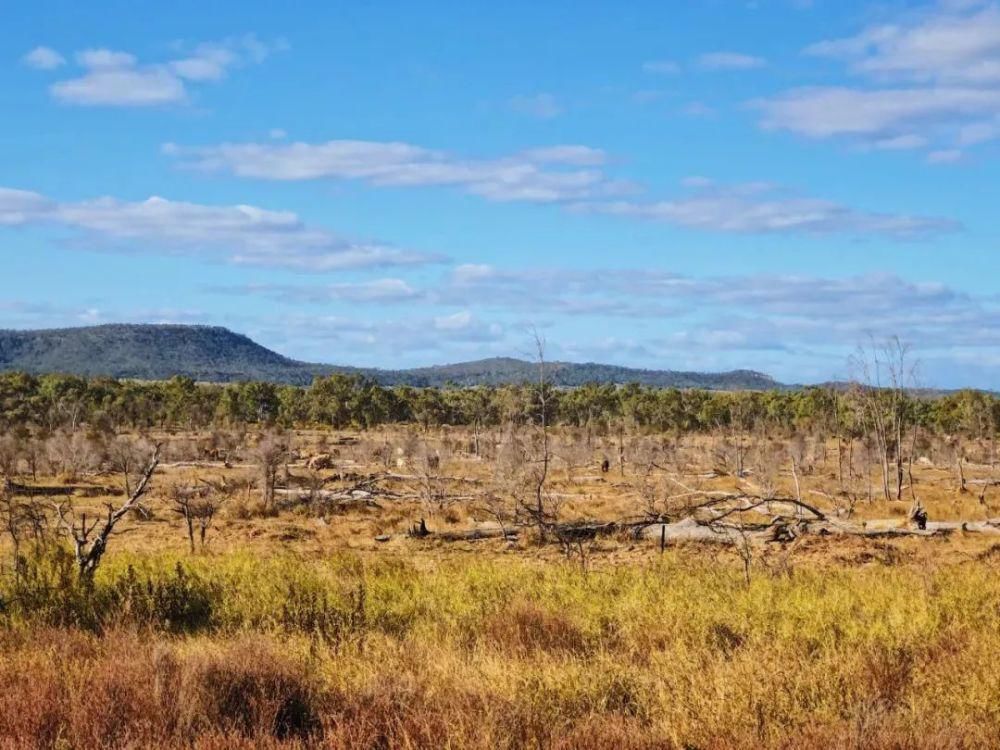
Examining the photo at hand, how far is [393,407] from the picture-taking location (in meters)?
88.8

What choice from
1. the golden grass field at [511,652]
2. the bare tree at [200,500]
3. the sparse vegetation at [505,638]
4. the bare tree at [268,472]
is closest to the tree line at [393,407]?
the bare tree at [268,472]

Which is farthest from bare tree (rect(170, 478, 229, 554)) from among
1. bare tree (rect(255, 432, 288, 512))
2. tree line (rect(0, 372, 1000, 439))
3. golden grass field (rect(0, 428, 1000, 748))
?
tree line (rect(0, 372, 1000, 439))

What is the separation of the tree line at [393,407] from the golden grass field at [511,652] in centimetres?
5555

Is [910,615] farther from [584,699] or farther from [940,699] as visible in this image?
[584,699]

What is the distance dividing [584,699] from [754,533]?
13.7 metres

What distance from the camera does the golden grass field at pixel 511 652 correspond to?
6312 mm

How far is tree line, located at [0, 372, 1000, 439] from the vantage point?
72000mm

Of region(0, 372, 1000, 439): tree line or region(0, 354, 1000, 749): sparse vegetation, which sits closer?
region(0, 354, 1000, 749): sparse vegetation

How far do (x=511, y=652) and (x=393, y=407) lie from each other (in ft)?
264

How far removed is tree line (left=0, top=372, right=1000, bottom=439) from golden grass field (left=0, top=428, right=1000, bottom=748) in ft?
182

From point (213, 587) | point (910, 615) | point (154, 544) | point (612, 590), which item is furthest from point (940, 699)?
point (154, 544)

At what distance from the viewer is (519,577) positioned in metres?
13.4

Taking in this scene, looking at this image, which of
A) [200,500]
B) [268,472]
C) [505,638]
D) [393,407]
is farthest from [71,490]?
[393,407]

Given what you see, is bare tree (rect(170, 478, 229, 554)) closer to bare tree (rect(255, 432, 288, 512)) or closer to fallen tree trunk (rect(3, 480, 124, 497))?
bare tree (rect(255, 432, 288, 512))
